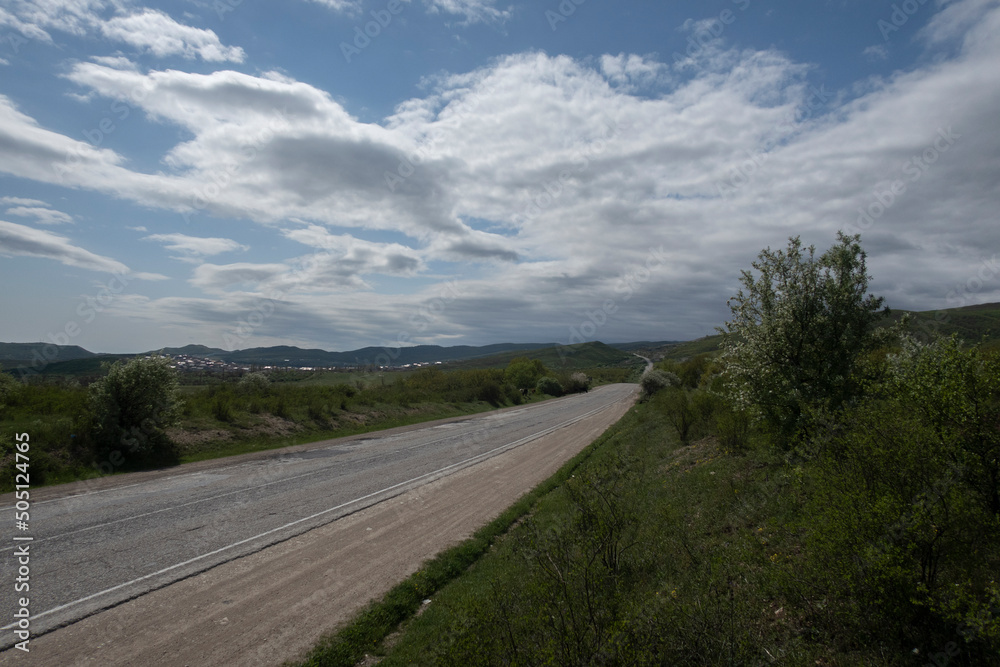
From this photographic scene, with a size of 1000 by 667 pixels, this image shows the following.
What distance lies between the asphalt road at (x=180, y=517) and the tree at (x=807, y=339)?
10490mm

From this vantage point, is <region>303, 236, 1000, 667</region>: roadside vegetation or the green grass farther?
the green grass

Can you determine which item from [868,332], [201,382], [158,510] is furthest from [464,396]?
[868,332]

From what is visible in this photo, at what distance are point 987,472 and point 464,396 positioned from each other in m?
46.8

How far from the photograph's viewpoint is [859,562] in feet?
15.2

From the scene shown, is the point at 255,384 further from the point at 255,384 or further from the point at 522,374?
the point at 522,374

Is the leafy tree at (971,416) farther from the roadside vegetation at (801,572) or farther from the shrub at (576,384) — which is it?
the shrub at (576,384)

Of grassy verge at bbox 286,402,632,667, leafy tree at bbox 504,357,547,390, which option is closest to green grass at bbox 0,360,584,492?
grassy verge at bbox 286,402,632,667

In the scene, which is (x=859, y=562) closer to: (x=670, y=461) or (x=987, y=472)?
(x=987, y=472)

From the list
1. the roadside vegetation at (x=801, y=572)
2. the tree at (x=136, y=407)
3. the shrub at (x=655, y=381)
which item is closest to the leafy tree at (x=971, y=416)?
the roadside vegetation at (x=801, y=572)

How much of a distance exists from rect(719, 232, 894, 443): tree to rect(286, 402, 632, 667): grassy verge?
6897 millimetres

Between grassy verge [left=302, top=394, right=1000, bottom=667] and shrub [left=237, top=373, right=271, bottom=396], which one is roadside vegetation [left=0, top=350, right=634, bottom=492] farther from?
grassy verge [left=302, top=394, right=1000, bottom=667]

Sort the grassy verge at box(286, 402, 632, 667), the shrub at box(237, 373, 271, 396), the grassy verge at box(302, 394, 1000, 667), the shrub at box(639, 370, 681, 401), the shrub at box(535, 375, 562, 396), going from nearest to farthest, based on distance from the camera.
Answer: the grassy verge at box(302, 394, 1000, 667) → the grassy verge at box(286, 402, 632, 667) → the shrub at box(237, 373, 271, 396) → the shrub at box(639, 370, 681, 401) → the shrub at box(535, 375, 562, 396)

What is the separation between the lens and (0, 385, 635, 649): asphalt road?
287 inches

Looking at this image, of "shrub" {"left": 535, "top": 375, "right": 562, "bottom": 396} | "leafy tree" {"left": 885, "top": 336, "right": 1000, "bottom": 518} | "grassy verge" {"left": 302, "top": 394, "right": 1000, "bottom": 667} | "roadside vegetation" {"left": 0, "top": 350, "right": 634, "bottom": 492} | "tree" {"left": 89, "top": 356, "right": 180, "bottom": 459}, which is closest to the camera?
"grassy verge" {"left": 302, "top": 394, "right": 1000, "bottom": 667}
